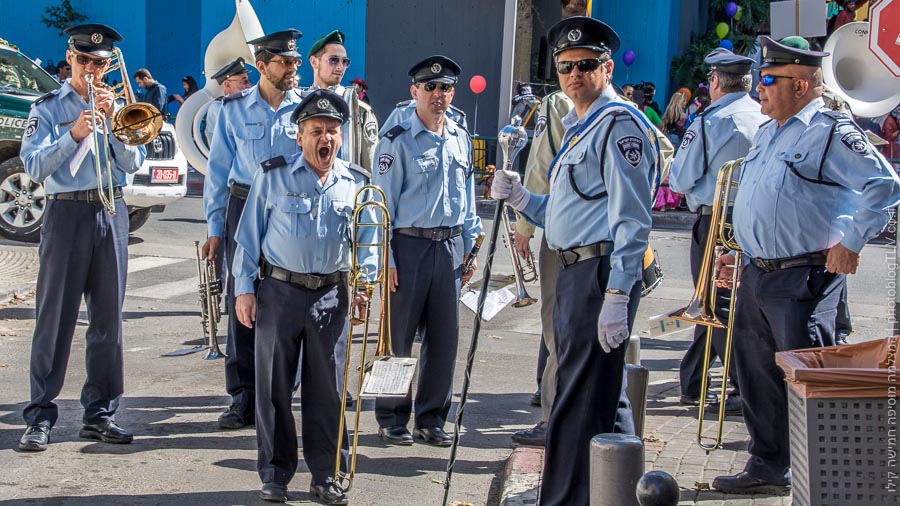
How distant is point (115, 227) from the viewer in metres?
6.73

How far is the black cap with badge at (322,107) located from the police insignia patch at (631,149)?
4.75 feet

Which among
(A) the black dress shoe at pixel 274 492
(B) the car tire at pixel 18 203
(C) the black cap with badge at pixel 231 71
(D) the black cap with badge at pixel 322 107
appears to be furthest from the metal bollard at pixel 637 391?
(B) the car tire at pixel 18 203

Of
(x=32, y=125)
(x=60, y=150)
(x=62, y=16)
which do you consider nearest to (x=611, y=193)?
(x=60, y=150)

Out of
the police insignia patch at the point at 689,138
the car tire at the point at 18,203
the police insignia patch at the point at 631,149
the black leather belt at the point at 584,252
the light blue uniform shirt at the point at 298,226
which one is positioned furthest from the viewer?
the car tire at the point at 18,203

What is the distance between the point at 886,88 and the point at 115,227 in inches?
240

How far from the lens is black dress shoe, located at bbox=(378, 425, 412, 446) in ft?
23.0

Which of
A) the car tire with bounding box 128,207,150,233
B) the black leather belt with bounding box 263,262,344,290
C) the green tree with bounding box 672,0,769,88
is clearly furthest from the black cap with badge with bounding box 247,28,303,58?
the green tree with bounding box 672,0,769,88

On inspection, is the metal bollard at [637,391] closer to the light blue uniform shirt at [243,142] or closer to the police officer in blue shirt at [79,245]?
the light blue uniform shirt at [243,142]

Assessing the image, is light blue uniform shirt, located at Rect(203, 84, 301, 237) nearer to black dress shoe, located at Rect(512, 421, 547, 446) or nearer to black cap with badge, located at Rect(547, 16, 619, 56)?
black dress shoe, located at Rect(512, 421, 547, 446)

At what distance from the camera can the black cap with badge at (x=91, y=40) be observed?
21.5ft

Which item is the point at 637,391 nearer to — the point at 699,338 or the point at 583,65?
the point at 583,65

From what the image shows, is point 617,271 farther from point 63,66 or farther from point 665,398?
point 63,66

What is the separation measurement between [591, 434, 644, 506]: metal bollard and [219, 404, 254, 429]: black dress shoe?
314cm

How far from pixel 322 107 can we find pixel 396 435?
2246 mm
